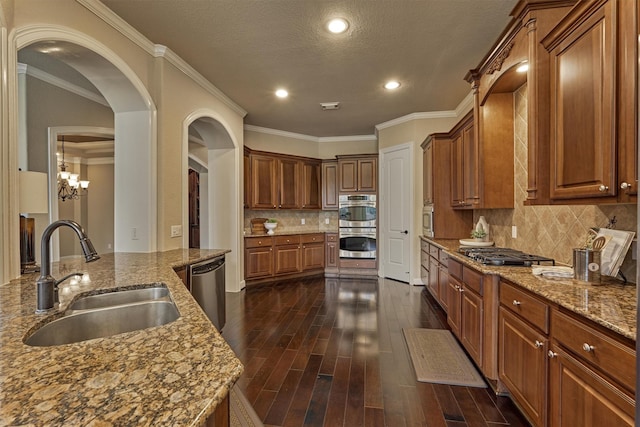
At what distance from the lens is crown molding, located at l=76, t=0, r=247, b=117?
2396mm

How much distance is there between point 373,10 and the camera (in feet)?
8.16

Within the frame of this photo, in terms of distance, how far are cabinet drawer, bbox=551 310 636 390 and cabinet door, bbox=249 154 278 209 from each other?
14.8 ft

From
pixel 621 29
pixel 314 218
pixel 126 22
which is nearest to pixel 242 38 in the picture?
pixel 126 22

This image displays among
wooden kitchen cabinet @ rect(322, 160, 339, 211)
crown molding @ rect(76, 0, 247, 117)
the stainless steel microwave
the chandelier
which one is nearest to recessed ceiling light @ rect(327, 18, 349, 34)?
crown molding @ rect(76, 0, 247, 117)

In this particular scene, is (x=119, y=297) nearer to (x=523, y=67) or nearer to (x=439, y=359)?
(x=439, y=359)

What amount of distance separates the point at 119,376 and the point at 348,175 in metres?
5.43

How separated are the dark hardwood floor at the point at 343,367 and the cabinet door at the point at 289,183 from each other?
2001 mm

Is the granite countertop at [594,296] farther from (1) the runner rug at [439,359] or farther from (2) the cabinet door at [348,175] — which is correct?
(2) the cabinet door at [348,175]

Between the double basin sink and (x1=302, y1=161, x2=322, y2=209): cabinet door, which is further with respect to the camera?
(x1=302, y1=161, x2=322, y2=209): cabinet door

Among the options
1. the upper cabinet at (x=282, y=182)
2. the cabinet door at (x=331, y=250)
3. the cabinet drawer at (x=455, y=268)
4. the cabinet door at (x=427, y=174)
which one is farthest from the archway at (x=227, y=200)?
the cabinet drawer at (x=455, y=268)

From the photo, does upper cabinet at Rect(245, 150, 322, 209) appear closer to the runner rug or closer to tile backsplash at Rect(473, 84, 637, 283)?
the runner rug

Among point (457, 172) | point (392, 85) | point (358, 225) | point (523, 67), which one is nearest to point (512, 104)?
point (523, 67)

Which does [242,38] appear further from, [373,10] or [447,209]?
[447,209]

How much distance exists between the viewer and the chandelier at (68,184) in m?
5.98
